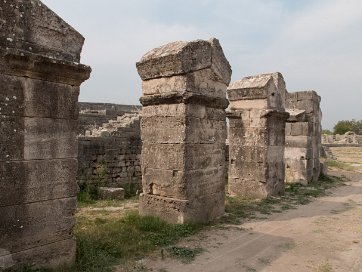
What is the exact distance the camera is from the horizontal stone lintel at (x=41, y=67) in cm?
329

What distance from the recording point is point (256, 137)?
903 centimetres

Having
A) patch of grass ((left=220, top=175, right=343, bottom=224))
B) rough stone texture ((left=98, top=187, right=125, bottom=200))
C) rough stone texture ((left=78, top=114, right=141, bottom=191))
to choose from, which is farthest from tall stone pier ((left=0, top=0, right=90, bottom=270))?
rough stone texture ((left=78, top=114, right=141, bottom=191))

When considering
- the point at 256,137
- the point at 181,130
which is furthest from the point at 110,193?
the point at 256,137

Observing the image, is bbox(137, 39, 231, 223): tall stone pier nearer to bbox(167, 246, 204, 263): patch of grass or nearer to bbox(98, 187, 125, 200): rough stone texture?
bbox(167, 246, 204, 263): patch of grass

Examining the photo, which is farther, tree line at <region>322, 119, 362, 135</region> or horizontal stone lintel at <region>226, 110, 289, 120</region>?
tree line at <region>322, 119, 362, 135</region>

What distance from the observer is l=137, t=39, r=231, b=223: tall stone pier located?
18.7 ft

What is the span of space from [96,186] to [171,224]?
4065 millimetres

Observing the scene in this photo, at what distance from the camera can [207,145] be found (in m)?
6.24

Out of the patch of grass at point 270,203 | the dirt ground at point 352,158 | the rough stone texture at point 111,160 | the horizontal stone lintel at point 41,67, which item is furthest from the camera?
the dirt ground at point 352,158

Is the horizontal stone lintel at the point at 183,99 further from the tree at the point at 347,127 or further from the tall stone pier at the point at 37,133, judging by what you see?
the tree at the point at 347,127

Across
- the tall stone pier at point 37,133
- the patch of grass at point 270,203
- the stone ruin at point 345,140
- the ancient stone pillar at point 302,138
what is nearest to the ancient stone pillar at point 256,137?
the patch of grass at point 270,203

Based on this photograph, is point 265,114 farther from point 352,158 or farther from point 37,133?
point 352,158

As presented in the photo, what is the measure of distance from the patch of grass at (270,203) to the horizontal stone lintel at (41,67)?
3.78 metres

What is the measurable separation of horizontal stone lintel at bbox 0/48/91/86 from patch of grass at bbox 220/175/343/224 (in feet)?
12.4
